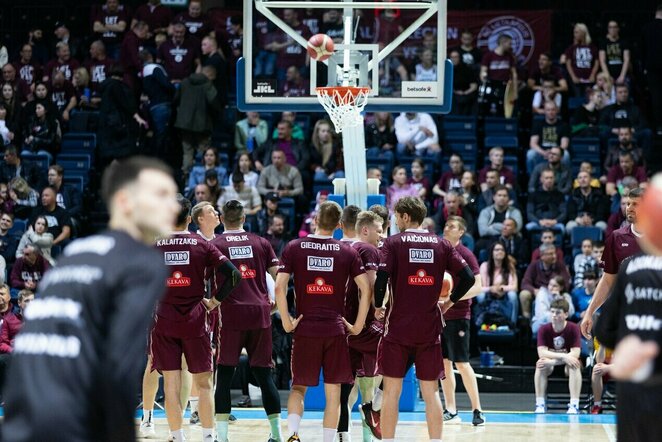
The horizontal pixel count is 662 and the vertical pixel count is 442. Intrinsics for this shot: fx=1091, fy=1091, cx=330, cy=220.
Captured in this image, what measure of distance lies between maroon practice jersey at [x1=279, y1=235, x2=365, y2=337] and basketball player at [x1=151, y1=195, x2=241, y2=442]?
54 cm

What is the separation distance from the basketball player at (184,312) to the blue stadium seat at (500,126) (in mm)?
10245

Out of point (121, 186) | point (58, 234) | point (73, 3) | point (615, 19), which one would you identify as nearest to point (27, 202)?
point (58, 234)

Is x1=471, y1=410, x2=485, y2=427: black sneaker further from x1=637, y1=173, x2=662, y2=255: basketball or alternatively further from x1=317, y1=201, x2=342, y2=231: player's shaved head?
x1=637, y1=173, x2=662, y2=255: basketball

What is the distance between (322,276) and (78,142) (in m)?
10.5

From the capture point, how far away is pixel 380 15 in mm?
19125

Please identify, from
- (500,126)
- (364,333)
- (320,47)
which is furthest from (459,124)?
(364,333)

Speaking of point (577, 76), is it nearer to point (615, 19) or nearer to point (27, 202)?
point (615, 19)

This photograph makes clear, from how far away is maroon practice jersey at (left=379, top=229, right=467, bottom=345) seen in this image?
28.5 ft

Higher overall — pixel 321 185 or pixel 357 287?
pixel 321 185

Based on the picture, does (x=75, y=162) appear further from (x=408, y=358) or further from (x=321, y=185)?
(x=408, y=358)

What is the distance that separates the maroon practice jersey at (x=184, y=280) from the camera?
8953 millimetres

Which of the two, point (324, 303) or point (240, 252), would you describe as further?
point (240, 252)

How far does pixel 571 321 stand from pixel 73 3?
40.4 feet

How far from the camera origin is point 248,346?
381 inches
